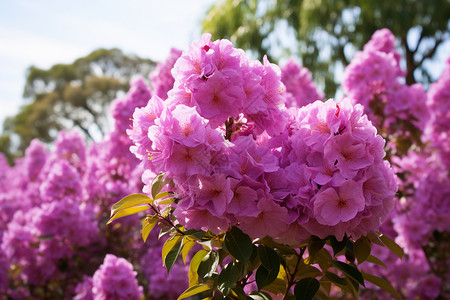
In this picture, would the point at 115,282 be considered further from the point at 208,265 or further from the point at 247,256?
the point at 247,256

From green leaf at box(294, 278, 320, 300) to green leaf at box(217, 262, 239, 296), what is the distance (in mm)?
163

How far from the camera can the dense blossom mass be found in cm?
101

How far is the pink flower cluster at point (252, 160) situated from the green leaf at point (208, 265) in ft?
0.41

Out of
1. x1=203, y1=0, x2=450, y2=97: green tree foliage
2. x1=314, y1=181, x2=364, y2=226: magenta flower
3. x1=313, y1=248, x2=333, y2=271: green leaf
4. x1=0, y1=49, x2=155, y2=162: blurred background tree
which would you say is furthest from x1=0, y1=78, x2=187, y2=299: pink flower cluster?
x1=0, y1=49, x2=155, y2=162: blurred background tree

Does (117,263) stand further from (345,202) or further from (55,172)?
(345,202)

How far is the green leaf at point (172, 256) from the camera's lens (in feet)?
3.69

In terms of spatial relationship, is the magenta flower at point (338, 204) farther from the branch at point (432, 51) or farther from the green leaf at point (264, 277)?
the branch at point (432, 51)

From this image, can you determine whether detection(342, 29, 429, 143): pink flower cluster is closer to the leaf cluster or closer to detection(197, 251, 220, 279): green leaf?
the leaf cluster

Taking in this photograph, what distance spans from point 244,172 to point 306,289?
0.35m

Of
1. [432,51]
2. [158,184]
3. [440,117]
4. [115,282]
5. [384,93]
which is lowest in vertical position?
[432,51]

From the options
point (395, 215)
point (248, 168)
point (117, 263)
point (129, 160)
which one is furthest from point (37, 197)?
point (248, 168)

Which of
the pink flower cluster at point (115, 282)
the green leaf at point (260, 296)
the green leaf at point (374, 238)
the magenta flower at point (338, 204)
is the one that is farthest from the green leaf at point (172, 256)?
the pink flower cluster at point (115, 282)

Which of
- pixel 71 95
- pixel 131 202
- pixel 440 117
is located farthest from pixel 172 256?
pixel 71 95

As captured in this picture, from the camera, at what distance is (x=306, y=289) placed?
1.14m
